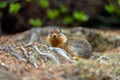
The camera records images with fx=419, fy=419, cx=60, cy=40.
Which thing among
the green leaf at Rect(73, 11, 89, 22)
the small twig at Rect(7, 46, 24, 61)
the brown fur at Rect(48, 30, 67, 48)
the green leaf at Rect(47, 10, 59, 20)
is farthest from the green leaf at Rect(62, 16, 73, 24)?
the small twig at Rect(7, 46, 24, 61)

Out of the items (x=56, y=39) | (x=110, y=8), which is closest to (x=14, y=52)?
(x=56, y=39)

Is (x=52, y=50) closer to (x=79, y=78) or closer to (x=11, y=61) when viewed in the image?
(x=11, y=61)

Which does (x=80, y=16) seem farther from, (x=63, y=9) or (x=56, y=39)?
(x=56, y=39)

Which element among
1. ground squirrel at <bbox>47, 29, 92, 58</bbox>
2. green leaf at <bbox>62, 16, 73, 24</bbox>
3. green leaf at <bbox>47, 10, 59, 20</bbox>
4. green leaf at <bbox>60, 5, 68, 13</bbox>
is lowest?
green leaf at <bbox>62, 16, 73, 24</bbox>

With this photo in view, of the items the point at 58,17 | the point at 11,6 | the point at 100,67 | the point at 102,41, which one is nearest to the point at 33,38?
the point at 11,6

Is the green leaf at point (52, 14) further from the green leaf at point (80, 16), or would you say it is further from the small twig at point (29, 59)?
the small twig at point (29, 59)

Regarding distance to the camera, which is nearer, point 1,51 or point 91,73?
point 91,73

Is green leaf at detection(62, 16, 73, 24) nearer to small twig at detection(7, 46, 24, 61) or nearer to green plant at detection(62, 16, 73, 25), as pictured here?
green plant at detection(62, 16, 73, 25)

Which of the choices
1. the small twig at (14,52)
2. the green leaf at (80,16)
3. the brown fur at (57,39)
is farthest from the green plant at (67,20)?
the small twig at (14,52)
